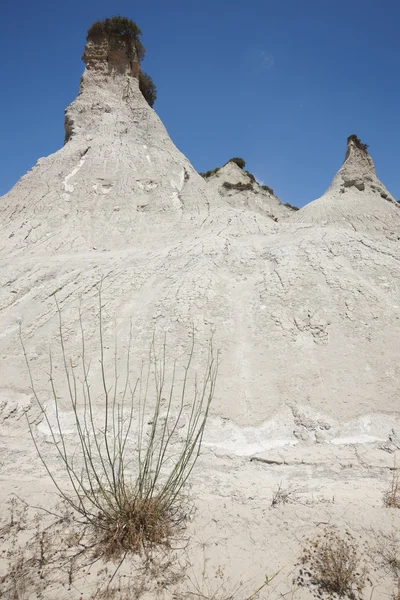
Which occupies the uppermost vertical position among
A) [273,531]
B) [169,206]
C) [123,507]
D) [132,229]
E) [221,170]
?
[221,170]

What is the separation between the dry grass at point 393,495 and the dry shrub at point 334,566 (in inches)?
28.9

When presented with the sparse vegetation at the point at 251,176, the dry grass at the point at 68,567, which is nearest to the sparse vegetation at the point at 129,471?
the dry grass at the point at 68,567

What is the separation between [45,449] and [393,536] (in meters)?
4.19

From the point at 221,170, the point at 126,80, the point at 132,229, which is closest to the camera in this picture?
the point at 132,229

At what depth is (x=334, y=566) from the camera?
2426mm

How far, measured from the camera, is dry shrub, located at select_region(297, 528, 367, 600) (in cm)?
230

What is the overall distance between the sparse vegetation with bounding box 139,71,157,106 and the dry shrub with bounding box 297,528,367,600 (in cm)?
2036

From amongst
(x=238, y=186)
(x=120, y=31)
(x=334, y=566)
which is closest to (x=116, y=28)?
(x=120, y=31)

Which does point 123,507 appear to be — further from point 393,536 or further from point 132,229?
point 132,229

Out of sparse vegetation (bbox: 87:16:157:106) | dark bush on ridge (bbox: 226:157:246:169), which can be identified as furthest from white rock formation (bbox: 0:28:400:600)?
dark bush on ridge (bbox: 226:157:246:169)

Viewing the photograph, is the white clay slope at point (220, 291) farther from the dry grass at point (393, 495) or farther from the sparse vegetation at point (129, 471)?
the dry grass at point (393, 495)

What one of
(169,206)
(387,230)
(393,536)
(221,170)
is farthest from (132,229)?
(221,170)

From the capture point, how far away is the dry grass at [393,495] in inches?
124

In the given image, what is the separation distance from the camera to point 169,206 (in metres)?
11.7
